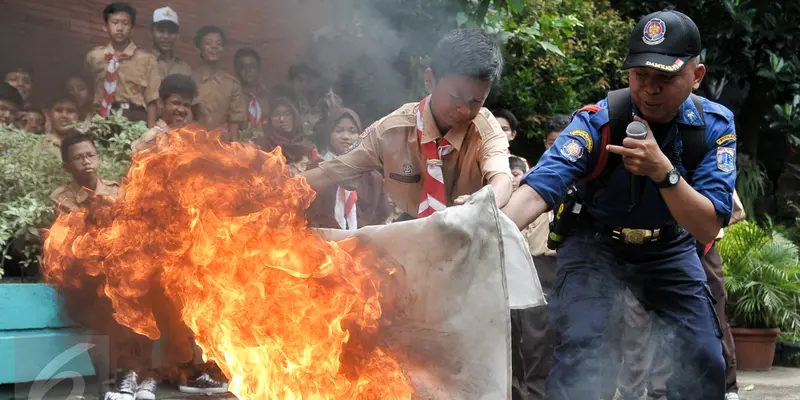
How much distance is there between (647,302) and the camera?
15.1 feet

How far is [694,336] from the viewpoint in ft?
14.4

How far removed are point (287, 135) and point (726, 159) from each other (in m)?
3.64

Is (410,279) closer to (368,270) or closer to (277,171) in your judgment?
(368,270)

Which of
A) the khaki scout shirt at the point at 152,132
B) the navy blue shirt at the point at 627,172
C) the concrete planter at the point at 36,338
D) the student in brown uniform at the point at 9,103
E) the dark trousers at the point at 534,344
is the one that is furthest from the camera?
the student in brown uniform at the point at 9,103

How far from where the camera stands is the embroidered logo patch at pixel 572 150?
4145mm

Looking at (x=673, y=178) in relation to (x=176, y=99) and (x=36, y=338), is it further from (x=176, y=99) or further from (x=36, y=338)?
(x=176, y=99)

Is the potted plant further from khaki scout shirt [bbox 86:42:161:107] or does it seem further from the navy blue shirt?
khaki scout shirt [bbox 86:42:161:107]

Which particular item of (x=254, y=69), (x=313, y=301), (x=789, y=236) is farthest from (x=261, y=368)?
(x=789, y=236)

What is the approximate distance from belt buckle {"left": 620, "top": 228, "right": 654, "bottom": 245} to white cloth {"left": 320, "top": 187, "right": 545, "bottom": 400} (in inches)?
41.7

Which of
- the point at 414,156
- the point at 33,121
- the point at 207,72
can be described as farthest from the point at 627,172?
the point at 33,121

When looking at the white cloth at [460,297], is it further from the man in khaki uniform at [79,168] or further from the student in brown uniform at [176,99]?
the student in brown uniform at [176,99]

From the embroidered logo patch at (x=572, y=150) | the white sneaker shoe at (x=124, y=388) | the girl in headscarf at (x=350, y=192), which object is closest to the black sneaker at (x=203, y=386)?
the white sneaker shoe at (x=124, y=388)

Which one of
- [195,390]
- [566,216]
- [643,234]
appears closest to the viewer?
[643,234]

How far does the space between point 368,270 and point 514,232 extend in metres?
0.55
